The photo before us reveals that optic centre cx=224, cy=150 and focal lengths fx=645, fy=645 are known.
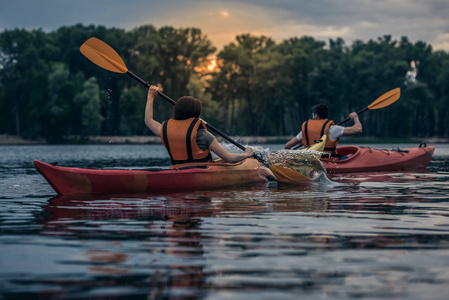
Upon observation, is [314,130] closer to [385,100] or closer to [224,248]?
[385,100]

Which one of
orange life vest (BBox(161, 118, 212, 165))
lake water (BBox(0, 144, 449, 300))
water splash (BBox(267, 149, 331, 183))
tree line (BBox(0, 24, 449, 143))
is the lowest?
lake water (BBox(0, 144, 449, 300))

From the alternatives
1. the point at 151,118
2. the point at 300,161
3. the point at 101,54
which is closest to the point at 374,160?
the point at 300,161

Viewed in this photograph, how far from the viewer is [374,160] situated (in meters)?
13.2

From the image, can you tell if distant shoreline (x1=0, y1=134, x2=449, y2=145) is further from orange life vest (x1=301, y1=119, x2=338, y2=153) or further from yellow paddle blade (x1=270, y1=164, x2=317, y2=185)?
yellow paddle blade (x1=270, y1=164, x2=317, y2=185)

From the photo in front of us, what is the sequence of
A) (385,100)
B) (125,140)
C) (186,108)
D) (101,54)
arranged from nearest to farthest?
(186,108), (101,54), (385,100), (125,140)

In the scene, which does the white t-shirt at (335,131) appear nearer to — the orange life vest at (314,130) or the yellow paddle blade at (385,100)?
the orange life vest at (314,130)

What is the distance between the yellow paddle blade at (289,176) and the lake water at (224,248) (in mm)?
2100

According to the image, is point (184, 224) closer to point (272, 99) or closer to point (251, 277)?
point (251, 277)

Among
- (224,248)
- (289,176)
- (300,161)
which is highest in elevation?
(300,161)

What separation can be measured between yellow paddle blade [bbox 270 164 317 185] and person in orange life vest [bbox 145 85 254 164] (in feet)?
5.03

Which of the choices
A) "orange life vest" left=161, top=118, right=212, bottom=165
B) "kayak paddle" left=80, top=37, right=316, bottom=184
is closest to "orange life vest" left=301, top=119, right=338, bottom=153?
"kayak paddle" left=80, top=37, right=316, bottom=184

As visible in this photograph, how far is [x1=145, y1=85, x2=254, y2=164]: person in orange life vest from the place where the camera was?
7633mm

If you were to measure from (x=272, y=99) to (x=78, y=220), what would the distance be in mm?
56720

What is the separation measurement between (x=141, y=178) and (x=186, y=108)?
3.62 ft
